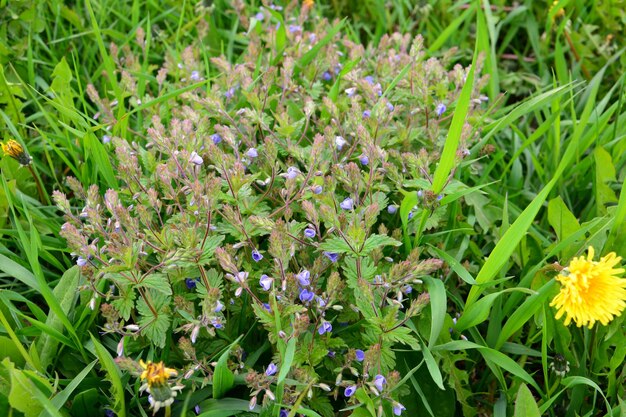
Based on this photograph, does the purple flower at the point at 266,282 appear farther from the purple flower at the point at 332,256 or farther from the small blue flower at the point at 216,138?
the small blue flower at the point at 216,138

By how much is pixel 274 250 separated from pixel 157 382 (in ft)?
1.56

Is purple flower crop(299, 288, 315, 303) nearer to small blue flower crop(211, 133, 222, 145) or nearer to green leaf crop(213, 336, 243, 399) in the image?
green leaf crop(213, 336, 243, 399)

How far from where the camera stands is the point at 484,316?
6.60 feet

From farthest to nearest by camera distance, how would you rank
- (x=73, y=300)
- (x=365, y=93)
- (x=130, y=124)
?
(x=130, y=124) < (x=365, y=93) < (x=73, y=300)

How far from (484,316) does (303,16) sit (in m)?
1.80

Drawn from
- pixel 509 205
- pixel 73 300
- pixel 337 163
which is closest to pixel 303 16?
pixel 337 163

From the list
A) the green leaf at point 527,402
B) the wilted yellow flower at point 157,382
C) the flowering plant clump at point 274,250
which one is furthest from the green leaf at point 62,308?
the green leaf at point 527,402

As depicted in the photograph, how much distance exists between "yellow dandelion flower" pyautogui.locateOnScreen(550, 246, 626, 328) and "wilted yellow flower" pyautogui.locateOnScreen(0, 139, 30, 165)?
1875 mm

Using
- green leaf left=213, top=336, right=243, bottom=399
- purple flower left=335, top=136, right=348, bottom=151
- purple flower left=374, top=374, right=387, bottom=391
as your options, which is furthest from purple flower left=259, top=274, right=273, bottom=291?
purple flower left=335, top=136, right=348, bottom=151

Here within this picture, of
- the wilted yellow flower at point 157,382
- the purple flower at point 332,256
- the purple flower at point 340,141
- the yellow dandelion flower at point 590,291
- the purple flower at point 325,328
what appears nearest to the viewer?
the wilted yellow flower at point 157,382

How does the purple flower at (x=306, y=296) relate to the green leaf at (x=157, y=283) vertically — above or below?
below

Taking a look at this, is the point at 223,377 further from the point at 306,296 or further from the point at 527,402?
the point at 527,402

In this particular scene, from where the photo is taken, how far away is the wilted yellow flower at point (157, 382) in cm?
165

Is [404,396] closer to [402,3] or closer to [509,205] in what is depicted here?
[509,205]
